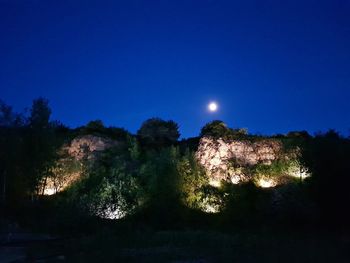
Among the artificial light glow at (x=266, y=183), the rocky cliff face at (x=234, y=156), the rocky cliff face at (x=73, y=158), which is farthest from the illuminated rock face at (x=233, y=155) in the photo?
the rocky cliff face at (x=73, y=158)

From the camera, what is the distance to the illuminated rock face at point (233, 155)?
79.8ft

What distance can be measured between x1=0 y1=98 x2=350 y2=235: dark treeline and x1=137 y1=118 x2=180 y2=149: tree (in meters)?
4.26

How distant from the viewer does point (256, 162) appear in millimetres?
25266

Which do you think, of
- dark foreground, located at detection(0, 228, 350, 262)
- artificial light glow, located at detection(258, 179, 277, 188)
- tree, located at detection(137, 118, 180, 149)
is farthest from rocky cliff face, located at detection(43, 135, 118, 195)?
artificial light glow, located at detection(258, 179, 277, 188)

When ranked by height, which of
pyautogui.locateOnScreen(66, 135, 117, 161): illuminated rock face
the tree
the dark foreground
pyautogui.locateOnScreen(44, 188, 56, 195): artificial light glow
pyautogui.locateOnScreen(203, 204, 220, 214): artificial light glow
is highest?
the tree

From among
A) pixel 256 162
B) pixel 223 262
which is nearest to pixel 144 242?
pixel 223 262

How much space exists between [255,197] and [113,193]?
7426mm

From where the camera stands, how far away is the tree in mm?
30766

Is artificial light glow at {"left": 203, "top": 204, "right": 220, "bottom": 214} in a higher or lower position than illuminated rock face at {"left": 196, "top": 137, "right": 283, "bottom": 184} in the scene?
lower

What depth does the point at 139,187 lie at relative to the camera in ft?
76.5

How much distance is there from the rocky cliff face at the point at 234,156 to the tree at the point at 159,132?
228 inches

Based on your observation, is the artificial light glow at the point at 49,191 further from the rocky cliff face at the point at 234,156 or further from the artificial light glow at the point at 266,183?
the artificial light glow at the point at 266,183

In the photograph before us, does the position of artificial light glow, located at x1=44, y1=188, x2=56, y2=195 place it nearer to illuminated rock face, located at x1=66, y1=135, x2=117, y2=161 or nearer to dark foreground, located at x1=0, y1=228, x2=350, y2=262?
illuminated rock face, located at x1=66, y1=135, x2=117, y2=161

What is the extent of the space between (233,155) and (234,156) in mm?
79
